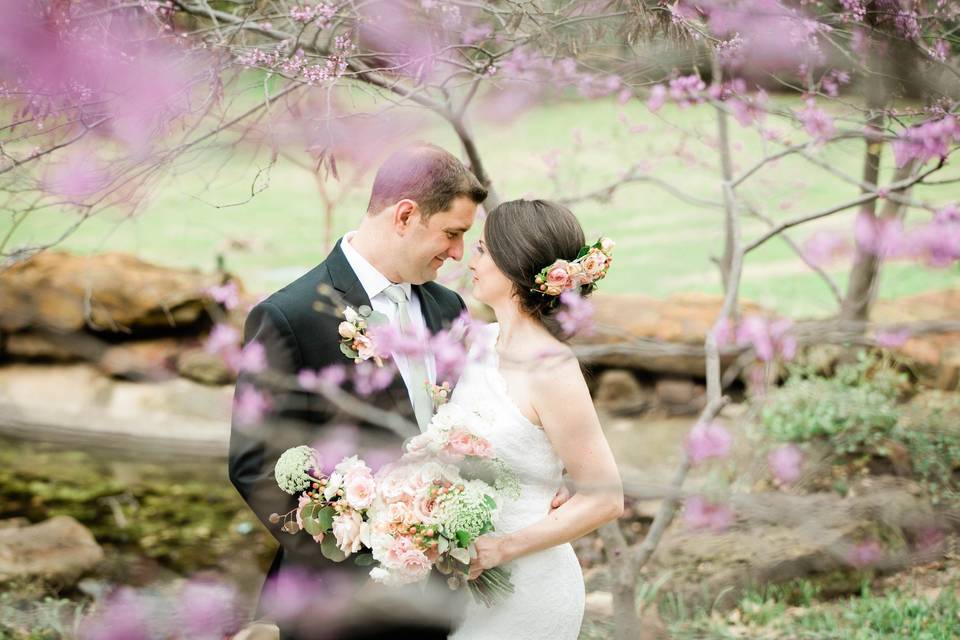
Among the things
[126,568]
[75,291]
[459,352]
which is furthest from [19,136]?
[75,291]

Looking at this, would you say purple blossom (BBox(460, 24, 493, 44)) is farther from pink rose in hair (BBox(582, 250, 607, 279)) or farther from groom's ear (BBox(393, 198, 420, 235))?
pink rose in hair (BBox(582, 250, 607, 279))

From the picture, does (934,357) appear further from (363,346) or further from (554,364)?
(363,346)

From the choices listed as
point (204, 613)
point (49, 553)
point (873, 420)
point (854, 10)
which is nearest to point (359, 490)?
point (204, 613)

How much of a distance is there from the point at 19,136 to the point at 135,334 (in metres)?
5.16

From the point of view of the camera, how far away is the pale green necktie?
8.78ft

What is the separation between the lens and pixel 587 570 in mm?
4727

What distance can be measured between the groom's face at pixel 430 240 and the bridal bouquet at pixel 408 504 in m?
0.57

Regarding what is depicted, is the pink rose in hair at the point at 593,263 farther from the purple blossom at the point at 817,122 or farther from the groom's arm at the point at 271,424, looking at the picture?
the purple blossom at the point at 817,122

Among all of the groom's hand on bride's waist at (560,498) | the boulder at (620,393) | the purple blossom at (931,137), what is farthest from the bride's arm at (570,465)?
the boulder at (620,393)

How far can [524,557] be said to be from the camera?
254 centimetres

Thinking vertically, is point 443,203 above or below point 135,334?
above

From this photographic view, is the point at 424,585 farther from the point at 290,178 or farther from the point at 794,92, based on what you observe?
the point at 290,178

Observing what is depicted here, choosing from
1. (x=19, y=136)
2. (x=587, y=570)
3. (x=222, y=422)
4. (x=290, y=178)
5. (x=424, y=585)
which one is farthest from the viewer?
(x=290, y=178)

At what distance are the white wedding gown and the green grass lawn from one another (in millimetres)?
4487
